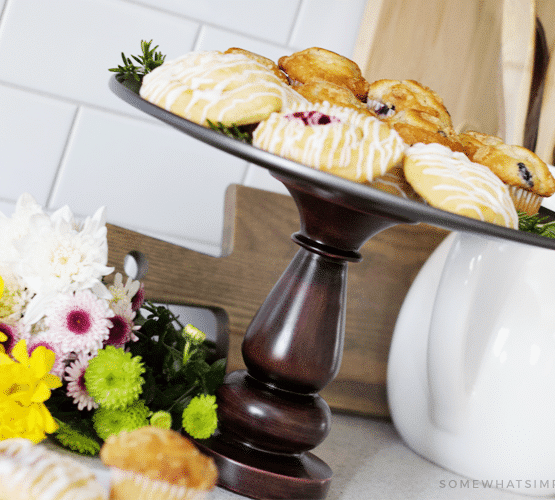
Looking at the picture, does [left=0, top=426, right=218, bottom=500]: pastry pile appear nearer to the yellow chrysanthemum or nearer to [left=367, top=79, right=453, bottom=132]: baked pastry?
the yellow chrysanthemum

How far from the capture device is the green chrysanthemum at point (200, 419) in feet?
1.36

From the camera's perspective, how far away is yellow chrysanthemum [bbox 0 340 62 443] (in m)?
0.35

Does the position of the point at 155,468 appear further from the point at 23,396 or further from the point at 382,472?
the point at 382,472

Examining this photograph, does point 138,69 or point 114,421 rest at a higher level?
point 138,69

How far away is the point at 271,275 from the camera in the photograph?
673 mm

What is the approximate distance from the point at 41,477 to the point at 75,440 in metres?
0.15

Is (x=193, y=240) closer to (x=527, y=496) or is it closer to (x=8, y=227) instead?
(x=8, y=227)

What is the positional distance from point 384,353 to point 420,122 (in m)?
0.35

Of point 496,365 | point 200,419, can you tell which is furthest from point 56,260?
point 496,365

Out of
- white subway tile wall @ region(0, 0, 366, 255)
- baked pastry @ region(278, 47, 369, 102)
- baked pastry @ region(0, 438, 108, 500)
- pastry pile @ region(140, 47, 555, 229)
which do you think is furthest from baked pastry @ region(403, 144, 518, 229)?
white subway tile wall @ region(0, 0, 366, 255)

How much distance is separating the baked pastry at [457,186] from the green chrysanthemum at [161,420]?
0.22 m

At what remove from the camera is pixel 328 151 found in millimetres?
341

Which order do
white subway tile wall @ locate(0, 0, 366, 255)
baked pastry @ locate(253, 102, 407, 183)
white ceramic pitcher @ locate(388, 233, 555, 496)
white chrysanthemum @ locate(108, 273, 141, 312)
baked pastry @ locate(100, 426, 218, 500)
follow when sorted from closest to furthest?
baked pastry @ locate(100, 426, 218, 500), baked pastry @ locate(253, 102, 407, 183), white chrysanthemum @ locate(108, 273, 141, 312), white ceramic pitcher @ locate(388, 233, 555, 496), white subway tile wall @ locate(0, 0, 366, 255)

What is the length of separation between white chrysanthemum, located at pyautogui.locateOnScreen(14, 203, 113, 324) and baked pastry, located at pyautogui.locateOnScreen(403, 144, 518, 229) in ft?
0.70
